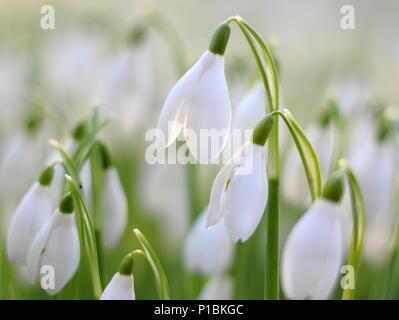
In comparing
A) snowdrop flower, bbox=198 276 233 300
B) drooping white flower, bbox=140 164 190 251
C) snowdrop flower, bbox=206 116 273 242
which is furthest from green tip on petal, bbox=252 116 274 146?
drooping white flower, bbox=140 164 190 251

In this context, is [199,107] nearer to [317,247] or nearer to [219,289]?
[317,247]

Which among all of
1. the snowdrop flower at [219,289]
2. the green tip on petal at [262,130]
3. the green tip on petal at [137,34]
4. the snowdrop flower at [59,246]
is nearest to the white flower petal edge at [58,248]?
the snowdrop flower at [59,246]

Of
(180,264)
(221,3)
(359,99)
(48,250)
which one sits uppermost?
(221,3)

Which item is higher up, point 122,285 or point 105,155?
point 105,155

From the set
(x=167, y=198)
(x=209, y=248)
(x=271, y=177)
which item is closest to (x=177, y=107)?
(x=271, y=177)

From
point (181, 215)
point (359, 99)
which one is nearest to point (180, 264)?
point (181, 215)

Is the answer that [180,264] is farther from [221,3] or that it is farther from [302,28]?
[221,3]
